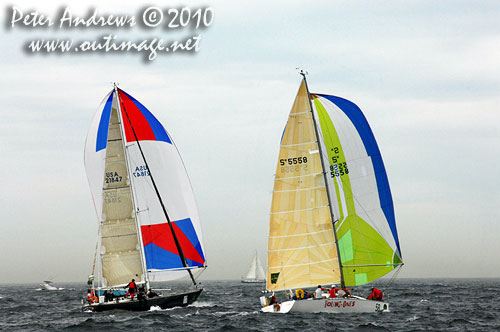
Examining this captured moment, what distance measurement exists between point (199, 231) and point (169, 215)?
6.23ft

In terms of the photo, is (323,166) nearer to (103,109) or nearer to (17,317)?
(103,109)

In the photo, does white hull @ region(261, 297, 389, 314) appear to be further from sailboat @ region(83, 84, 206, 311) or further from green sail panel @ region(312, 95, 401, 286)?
sailboat @ region(83, 84, 206, 311)

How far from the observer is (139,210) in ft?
116

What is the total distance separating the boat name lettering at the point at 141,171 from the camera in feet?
118

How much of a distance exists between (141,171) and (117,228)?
3.38m

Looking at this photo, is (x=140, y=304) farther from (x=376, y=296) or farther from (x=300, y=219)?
(x=376, y=296)

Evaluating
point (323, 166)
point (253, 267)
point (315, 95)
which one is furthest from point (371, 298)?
point (253, 267)

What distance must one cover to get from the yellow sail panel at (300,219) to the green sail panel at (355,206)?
560 mm

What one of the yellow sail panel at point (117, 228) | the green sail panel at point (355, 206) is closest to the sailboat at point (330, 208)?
the green sail panel at point (355, 206)

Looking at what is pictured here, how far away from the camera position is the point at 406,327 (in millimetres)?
27984

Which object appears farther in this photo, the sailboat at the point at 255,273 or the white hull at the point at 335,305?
the sailboat at the point at 255,273

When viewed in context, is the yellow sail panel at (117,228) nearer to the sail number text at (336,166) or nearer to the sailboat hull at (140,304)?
the sailboat hull at (140,304)

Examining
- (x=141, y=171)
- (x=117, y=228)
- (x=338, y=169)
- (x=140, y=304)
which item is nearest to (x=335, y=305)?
(x=338, y=169)

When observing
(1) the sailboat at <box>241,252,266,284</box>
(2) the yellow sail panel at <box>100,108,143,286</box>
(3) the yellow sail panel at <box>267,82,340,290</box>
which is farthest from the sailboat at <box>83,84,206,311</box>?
(1) the sailboat at <box>241,252,266,284</box>
